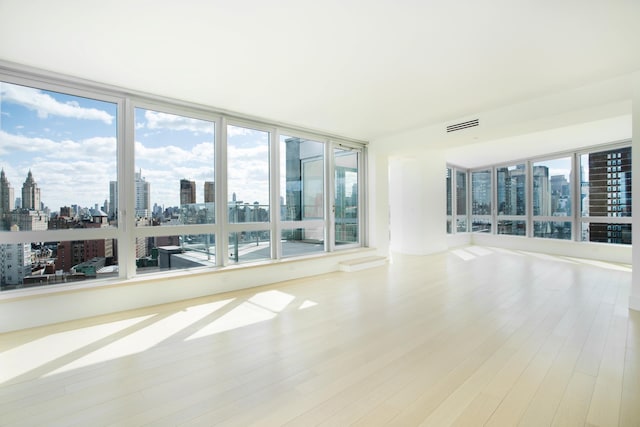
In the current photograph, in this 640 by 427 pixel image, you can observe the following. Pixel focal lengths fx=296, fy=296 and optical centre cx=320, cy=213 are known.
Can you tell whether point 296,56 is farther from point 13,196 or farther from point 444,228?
point 444,228

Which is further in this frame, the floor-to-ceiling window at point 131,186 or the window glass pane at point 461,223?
the window glass pane at point 461,223

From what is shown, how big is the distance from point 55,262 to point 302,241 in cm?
373

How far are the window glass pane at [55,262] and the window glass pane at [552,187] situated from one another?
10.3 m

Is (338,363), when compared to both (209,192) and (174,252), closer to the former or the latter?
(174,252)

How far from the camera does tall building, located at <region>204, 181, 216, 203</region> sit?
4670mm

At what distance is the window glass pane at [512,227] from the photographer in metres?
9.09

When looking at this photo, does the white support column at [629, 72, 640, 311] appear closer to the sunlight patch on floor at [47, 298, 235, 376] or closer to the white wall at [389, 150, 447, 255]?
the white wall at [389, 150, 447, 255]

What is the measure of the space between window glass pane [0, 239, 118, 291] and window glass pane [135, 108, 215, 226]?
23.4 inches

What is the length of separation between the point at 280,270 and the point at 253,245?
65 centimetres

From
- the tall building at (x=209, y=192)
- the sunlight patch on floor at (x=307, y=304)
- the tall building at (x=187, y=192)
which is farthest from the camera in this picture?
the tall building at (x=209, y=192)

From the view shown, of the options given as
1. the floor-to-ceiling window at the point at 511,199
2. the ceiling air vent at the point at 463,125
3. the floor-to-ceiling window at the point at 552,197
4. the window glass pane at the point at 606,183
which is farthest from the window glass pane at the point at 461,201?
the ceiling air vent at the point at 463,125

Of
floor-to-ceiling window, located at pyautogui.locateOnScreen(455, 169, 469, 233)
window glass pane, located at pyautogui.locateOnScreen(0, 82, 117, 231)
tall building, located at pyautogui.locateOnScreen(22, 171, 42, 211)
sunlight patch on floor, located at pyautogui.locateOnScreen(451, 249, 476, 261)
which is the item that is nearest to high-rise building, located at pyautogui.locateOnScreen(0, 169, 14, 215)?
window glass pane, located at pyautogui.locateOnScreen(0, 82, 117, 231)

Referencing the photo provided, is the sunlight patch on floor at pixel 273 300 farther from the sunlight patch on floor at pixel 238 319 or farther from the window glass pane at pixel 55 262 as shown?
the window glass pane at pixel 55 262

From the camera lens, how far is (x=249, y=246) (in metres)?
5.16
